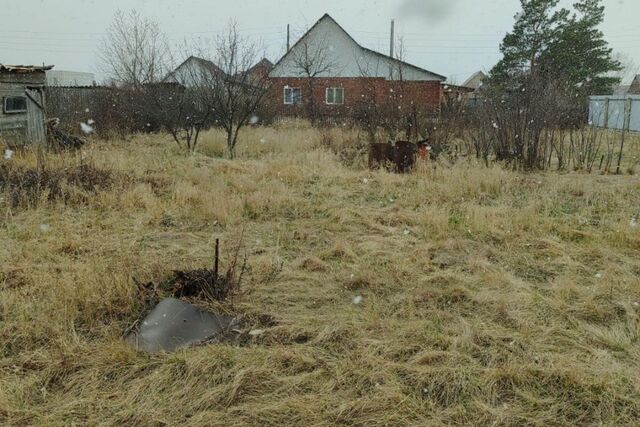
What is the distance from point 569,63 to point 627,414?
32264mm

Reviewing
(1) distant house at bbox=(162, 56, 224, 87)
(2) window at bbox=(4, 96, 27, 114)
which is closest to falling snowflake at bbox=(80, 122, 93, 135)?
(1) distant house at bbox=(162, 56, 224, 87)

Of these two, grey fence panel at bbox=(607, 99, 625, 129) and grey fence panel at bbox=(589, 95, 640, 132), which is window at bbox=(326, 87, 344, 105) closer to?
grey fence panel at bbox=(589, 95, 640, 132)

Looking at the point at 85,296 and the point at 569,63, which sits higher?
the point at 569,63

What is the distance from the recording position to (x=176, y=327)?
10.3ft

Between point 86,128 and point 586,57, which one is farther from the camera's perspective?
point 586,57

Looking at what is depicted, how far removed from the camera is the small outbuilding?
11.2 metres

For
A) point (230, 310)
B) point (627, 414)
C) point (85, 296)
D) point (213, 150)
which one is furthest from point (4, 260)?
point (213, 150)

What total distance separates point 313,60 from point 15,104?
61.7 feet

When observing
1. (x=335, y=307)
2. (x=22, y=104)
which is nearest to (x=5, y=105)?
(x=22, y=104)

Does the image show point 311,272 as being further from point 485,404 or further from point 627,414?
point 627,414

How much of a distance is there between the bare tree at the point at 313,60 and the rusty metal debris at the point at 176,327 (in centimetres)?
2517

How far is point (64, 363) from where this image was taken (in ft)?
9.18

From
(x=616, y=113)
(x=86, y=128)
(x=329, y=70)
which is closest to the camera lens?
(x=86, y=128)

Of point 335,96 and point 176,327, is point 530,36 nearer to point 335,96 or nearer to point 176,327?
point 335,96
